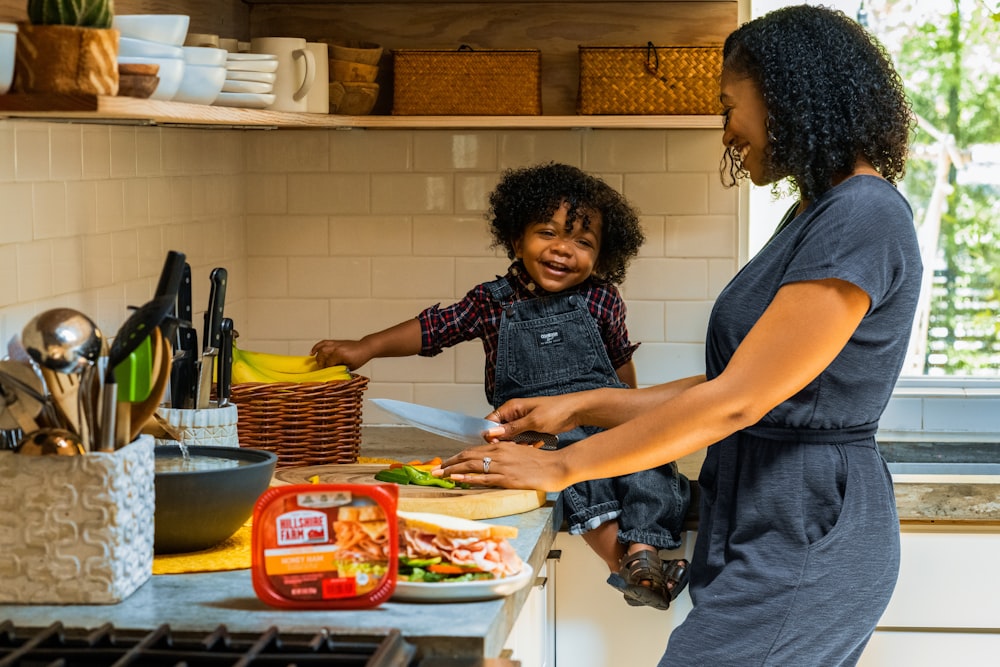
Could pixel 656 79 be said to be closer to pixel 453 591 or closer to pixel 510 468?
pixel 510 468

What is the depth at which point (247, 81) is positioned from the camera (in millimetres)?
2014

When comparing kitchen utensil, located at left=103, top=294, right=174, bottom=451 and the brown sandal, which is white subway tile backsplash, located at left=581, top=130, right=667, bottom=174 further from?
kitchen utensil, located at left=103, top=294, right=174, bottom=451

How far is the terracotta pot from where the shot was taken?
1473 millimetres

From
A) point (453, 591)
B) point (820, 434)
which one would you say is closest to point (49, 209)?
point (453, 591)

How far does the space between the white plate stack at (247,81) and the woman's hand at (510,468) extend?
25.6 inches

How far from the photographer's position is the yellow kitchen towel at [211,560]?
5.22ft

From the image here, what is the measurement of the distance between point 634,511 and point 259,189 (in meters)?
1.36

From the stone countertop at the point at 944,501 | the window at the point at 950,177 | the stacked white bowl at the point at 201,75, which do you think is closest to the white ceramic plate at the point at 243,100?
the stacked white bowl at the point at 201,75

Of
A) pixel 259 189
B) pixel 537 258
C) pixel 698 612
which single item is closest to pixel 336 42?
pixel 259 189

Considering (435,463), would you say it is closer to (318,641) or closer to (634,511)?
(634,511)

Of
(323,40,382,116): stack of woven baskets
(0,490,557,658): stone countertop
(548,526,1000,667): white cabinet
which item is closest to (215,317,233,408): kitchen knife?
(0,490,557,658): stone countertop

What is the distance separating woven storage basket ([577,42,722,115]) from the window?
1.19 ft

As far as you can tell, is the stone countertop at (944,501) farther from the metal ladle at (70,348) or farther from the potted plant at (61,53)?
the potted plant at (61,53)

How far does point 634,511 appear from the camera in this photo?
2.18 m
